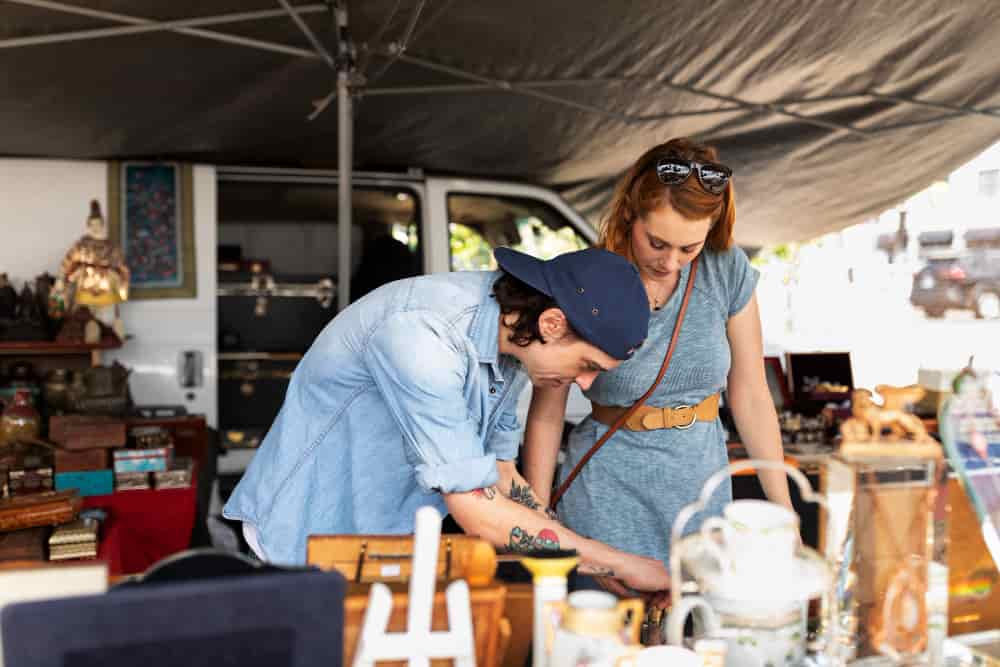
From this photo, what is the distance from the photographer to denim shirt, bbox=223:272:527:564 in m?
1.44

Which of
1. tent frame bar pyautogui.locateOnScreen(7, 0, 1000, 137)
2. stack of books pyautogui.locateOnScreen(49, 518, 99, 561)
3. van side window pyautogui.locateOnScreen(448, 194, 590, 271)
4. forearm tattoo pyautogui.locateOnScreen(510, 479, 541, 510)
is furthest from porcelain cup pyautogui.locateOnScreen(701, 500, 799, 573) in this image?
van side window pyautogui.locateOnScreen(448, 194, 590, 271)

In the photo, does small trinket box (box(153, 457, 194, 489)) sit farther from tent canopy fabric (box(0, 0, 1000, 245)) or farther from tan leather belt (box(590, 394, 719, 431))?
tan leather belt (box(590, 394, 719, 431))

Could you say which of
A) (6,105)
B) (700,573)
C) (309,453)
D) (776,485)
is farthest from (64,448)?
(700,573)

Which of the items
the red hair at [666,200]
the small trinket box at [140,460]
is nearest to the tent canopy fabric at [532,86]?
the red hair at [666,200]

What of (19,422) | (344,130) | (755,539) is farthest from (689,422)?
(19,422)

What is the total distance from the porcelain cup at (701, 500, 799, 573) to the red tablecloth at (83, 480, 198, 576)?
2768 millimetres

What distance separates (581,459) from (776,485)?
39 centimetres

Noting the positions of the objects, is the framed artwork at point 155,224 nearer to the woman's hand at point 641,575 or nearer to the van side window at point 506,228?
the van side window at point 506,228

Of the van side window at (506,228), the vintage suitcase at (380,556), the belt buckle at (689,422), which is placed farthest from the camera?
the van side window at (506,228)

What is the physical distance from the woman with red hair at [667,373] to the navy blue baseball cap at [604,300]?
425 millimetres

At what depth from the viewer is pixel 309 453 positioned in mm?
1570

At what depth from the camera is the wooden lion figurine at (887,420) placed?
1.13 metres

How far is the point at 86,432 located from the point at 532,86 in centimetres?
226

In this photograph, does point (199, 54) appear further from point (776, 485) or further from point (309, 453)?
point (776, 485)
